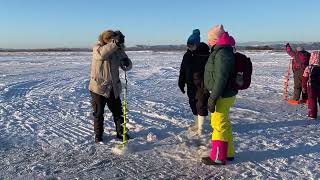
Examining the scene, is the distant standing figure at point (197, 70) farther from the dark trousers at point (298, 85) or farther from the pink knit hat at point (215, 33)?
the dark trousers at point (298, 85)

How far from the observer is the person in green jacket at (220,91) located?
5234mm

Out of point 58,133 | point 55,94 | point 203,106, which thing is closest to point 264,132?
point 203,106

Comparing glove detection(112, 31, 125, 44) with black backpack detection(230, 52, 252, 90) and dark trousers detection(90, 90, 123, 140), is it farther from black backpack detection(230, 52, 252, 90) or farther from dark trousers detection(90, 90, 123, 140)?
black backpack detection(230, 52, 252, 90)

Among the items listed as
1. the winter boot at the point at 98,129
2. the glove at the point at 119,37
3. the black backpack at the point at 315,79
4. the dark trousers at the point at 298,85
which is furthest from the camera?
the dark trousers at the point at 298,85

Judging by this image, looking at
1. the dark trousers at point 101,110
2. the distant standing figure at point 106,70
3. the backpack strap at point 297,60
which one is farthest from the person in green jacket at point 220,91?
the backpack strap at point 297,60

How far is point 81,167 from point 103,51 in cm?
177

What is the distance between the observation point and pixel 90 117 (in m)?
8.70

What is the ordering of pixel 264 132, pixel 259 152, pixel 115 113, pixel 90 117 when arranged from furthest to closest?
pixel 90 117 < pixel 264 132 < pixel 115 113 < pixel 259 152

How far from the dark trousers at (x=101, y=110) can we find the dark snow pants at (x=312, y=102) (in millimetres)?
4130

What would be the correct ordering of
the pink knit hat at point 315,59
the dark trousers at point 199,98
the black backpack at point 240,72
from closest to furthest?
the black backpack at point 240,72 → the dark trousers at point 199,98 → the pink knit hat at point 315,59

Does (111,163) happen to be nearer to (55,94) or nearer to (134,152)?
(134,152)

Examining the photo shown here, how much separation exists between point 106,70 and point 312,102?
15.0 ft

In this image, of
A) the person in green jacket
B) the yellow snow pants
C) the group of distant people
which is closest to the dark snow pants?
the group of distant people

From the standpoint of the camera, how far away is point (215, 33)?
5660 millimetres
